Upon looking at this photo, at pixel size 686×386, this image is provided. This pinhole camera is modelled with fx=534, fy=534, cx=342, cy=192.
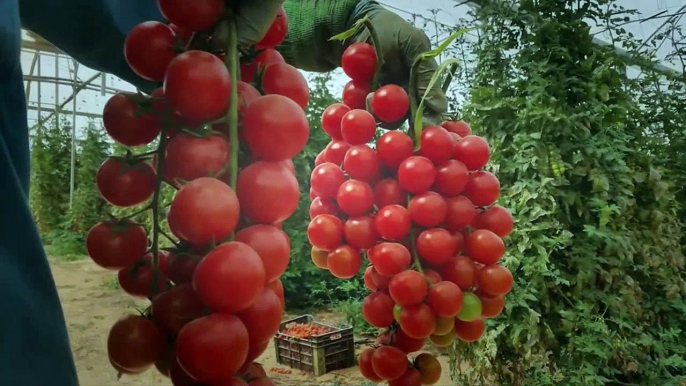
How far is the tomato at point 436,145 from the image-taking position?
0.40 metres

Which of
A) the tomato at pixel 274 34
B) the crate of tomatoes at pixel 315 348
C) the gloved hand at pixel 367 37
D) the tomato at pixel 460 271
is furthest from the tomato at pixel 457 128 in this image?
the crate of tomatoes at pixel 315 348

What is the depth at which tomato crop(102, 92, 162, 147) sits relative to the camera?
22 cm

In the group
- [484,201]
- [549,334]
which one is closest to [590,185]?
[549,334]

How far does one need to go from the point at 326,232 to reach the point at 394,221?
54 millimetres

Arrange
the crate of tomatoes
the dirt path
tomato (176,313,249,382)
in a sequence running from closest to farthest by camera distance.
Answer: tomato (176,313,249,382)
the dirt path
the crate of tomatoes

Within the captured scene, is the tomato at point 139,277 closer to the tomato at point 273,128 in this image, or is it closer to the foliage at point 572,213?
the tomato at point 273,128

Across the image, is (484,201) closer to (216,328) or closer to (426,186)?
(426,186)

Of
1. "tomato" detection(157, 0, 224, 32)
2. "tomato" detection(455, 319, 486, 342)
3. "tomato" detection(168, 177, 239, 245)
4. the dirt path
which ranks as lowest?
the dirt path

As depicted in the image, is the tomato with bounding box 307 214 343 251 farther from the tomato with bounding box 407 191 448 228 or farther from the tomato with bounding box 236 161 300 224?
the tomato with bounding box 236 161 300 224

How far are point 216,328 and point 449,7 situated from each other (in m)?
1.42

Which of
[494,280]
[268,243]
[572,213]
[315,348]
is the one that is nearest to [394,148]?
[494,280]

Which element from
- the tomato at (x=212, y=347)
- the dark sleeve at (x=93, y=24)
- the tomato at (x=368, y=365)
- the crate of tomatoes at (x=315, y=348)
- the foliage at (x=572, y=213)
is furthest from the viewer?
the foliage at (x=572, y=213)

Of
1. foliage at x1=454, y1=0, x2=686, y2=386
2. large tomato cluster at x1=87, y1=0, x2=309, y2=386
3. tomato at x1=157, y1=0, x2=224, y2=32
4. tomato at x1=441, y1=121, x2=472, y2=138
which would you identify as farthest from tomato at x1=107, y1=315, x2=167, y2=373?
foliage at x1=454, y1=0, x2=686, y2=386

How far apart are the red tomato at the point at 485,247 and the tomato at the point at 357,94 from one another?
0.46 feet
